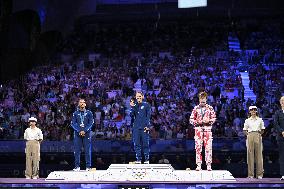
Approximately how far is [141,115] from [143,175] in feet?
5.10

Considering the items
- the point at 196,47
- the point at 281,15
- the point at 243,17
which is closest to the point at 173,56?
the point at 196,47

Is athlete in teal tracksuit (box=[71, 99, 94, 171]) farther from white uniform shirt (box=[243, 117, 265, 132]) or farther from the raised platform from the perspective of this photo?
white uniform shirt (box=[243, 117, 265, 132])

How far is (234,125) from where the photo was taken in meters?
16.6

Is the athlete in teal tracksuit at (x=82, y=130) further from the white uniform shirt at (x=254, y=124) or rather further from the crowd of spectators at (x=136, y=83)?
the crowd of spectators at (x=136, y=83)

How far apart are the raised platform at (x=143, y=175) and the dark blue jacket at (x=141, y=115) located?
1.10 meters

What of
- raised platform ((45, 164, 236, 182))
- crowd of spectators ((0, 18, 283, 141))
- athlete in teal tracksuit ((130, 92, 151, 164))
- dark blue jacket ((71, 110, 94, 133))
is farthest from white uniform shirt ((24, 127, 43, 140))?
crowd of spectators ((0, 18, 283, 141))

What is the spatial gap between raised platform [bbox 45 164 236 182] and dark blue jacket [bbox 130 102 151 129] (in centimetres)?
110

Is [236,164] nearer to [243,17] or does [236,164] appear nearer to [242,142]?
[242,142]

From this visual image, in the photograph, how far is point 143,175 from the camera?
388 inches

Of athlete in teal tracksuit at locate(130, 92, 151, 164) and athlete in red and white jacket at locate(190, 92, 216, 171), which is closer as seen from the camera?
athlete in red and white jacket at locate(190, 92, 216, 171)

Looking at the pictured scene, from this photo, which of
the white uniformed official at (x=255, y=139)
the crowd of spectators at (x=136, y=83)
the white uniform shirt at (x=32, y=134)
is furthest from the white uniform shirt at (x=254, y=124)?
the crowd of spectators at (x=136, y=83)

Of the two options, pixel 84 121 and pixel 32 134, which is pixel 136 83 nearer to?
pixel 32 134

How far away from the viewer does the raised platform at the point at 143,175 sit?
9.73 m

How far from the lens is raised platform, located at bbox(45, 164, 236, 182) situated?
9.73m
